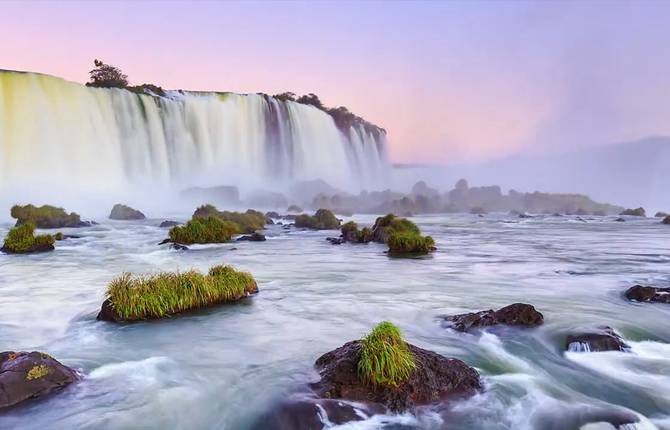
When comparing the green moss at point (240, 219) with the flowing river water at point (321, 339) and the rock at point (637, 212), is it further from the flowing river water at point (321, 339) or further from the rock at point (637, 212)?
the rock at point (637, 212)

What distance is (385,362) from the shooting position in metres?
6.92

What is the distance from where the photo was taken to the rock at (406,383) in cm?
675

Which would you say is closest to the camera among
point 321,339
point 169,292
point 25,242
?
point 321,339

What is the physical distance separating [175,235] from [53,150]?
1246 inches

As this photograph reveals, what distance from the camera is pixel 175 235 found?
93.5 ft

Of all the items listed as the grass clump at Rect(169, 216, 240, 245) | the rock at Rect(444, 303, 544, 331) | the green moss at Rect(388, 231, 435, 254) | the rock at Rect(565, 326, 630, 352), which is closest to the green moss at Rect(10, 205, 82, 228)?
Result: the grass clump at Rect(169, 216, 240, 245)

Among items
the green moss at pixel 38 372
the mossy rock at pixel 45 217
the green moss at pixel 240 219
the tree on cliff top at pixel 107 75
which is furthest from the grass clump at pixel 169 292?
the tree on cliff top at pixel 107 75

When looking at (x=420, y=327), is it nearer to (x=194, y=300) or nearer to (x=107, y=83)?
(x=194, y=300)

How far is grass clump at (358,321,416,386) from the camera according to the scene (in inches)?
271

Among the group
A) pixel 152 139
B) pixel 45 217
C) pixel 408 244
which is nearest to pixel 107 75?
pixel 152 139

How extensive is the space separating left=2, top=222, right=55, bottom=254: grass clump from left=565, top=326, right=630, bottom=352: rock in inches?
998

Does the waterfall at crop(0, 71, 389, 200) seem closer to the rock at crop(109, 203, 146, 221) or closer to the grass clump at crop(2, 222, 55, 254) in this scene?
the rock at crop(109, 203, 146, 221)

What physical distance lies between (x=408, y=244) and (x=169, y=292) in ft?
50.6

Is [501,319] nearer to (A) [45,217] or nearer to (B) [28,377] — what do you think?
(B) [28,377]
